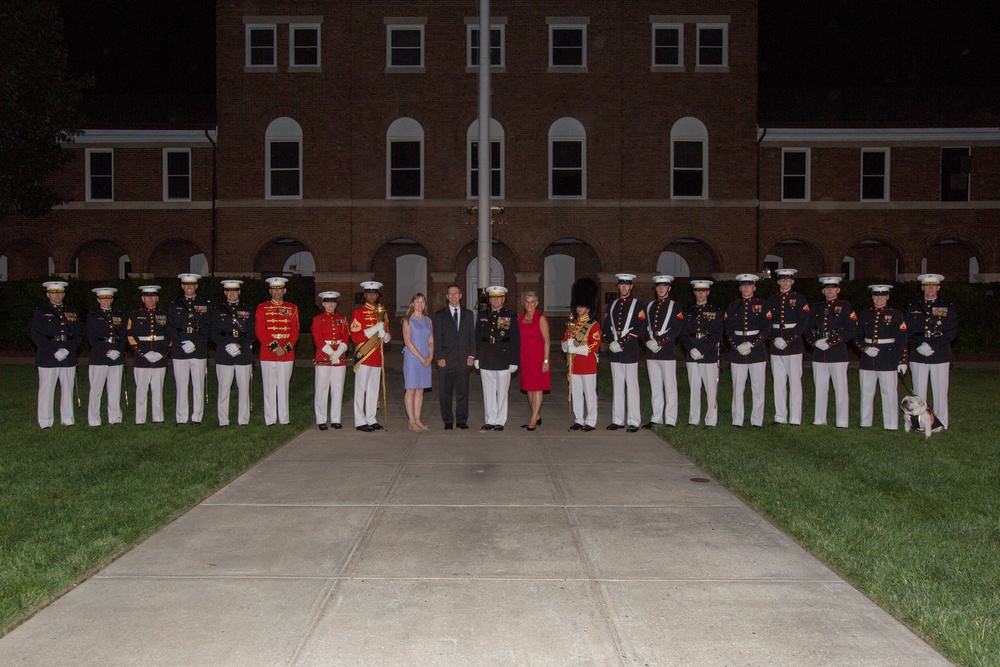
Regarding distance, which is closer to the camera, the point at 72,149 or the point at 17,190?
the point at 17,190

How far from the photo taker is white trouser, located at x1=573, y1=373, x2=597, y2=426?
11376 mm

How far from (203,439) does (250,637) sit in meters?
6.28

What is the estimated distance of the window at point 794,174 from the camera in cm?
2792

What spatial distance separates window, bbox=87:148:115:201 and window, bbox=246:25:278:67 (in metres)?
5.84

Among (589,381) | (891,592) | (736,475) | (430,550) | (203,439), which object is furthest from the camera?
(589,381)

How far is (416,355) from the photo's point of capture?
11453mm

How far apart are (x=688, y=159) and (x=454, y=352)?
17.6 meters

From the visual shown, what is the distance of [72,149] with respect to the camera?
2836cm

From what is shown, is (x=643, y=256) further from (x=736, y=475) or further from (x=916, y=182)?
(x=736, y=475)

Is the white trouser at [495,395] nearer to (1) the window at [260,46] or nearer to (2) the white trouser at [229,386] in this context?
(2) the white trouser at [229,386]

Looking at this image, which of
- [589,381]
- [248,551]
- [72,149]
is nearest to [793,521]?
[248,551]

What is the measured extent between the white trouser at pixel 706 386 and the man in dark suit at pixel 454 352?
2.95 meters

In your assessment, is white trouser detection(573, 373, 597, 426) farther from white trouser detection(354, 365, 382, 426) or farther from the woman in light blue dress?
white trouser detection(354, 365, 382, 426)

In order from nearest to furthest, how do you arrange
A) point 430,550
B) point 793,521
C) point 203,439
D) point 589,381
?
point 430,550 → point 793,521 → point 203,439 → point 589,381
